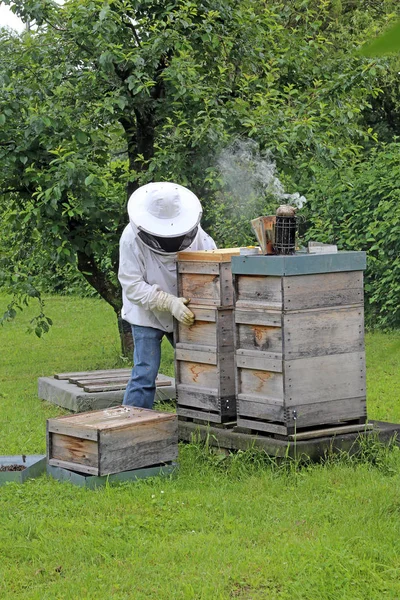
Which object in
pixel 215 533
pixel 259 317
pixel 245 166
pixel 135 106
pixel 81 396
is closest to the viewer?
pixel 215 533

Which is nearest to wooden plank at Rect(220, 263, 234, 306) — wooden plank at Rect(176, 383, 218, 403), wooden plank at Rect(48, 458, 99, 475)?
wooden plank at Rect(176, 383, 218, 403)

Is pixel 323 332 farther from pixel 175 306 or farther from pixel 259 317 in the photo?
pixel 175 306

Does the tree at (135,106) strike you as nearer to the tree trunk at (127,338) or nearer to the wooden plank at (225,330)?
the tree trunk at (127,338)

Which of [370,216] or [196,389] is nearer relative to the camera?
[196,389]

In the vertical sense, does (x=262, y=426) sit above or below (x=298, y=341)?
below

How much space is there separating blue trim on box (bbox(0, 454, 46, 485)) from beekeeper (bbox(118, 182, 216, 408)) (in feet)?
2.25

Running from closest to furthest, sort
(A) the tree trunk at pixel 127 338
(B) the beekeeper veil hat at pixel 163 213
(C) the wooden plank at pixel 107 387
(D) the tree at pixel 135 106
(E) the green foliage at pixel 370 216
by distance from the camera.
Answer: (B) the beekeeper veil hat at pixel 163 213, (C) the wooden plank at pixel 107 387, (D) the tree at pixel 135 106, (A) the tree trunk at pixel 127 338, (E) the green foliage at pixel 370 216

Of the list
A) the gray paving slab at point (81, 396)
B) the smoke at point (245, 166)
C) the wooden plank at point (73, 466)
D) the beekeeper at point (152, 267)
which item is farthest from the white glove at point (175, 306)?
the smoke at point (245, 166)

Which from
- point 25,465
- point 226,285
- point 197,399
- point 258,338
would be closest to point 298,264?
point 258,338

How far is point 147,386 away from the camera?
5.44 m

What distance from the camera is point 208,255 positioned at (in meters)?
5.12

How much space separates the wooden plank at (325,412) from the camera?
4688 millimetres

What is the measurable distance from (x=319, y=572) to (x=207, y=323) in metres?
2.13

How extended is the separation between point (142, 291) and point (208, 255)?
490 mm
